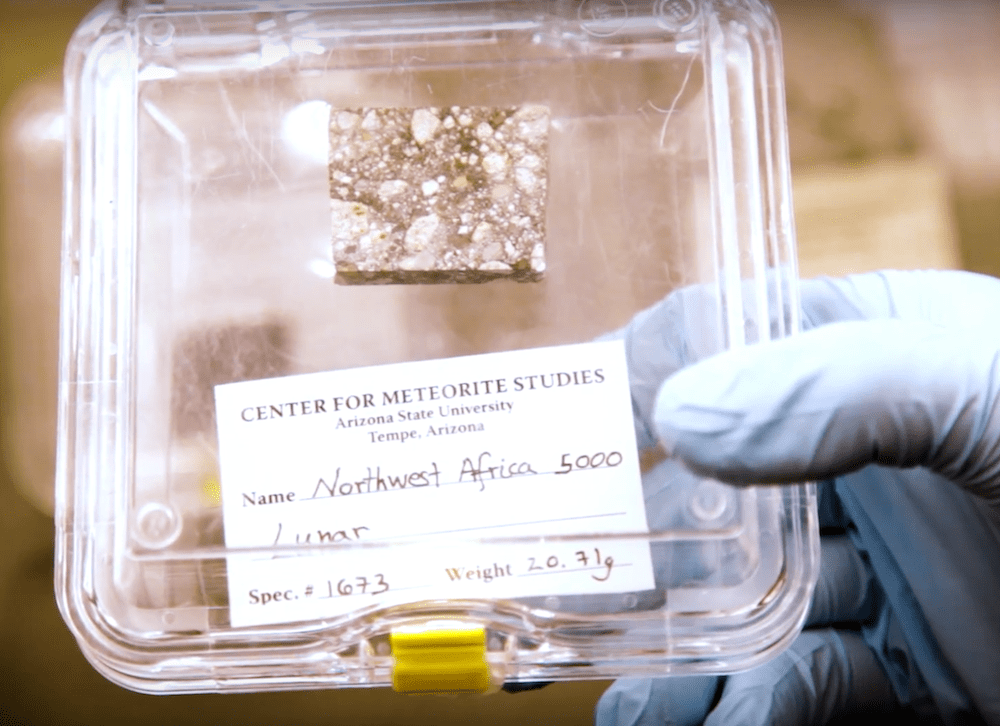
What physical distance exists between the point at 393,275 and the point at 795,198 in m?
0.49

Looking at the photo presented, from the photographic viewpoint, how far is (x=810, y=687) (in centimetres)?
65

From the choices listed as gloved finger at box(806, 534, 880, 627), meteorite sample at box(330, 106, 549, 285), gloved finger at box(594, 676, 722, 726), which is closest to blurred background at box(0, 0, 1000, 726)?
gloved finger at box(594, 676, 722, 726)

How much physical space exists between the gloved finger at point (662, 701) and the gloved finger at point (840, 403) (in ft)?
0.92

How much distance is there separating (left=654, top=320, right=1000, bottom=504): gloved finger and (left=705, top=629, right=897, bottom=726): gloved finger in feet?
0.83

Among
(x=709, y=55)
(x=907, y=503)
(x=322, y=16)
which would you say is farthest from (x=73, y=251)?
(x=907, y=503)

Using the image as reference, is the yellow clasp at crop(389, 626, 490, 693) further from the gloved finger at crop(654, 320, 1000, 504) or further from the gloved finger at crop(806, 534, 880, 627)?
the gloved finger at crop(806, 534, 880, 627)

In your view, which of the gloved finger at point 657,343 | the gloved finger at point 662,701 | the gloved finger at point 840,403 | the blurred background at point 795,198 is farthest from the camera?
the blurred background at point 795,198

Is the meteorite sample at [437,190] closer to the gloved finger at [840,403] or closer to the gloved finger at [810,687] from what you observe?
the gloved finger at [840,403]

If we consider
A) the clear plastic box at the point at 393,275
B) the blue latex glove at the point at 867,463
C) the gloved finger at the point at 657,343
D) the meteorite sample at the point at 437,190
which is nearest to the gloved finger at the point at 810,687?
the blue latex glove at the point at 867,463

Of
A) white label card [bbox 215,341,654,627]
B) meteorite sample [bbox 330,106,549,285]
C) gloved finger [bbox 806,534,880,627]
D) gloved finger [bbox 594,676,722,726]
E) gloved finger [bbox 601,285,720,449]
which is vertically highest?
meteorite sample [bbox 330,106,549,285]

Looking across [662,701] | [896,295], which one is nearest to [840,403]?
[896,295]

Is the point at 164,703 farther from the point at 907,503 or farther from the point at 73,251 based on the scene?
the point at 907,503

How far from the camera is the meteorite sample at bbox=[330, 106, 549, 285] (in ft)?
1.79

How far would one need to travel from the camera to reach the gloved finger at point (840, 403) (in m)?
0.46
